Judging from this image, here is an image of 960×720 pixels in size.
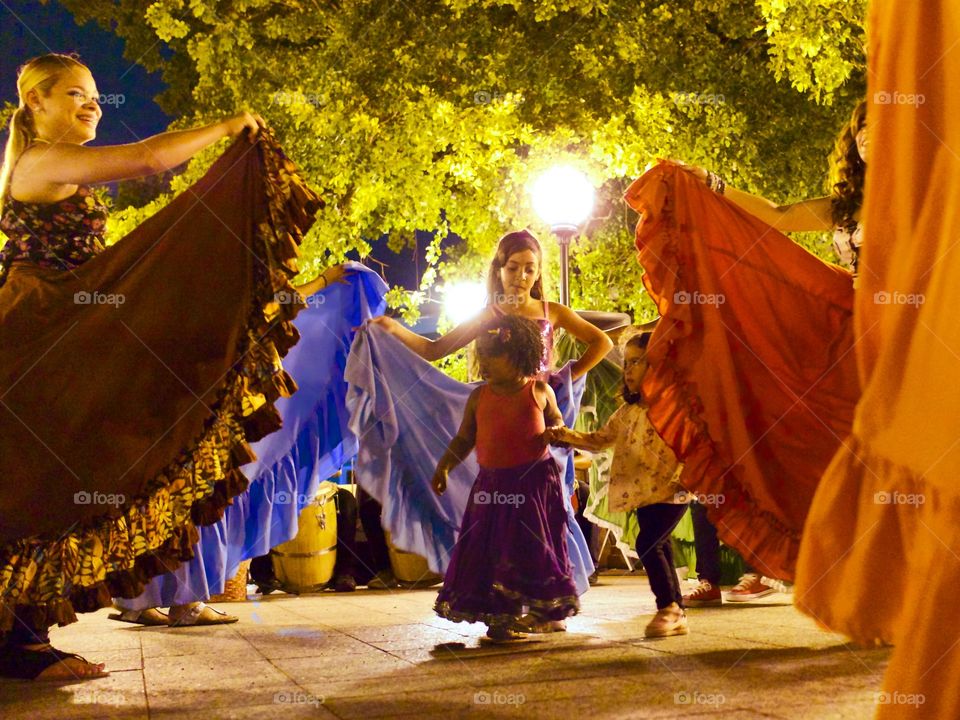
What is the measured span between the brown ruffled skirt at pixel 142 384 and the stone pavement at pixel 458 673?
1.56 feet

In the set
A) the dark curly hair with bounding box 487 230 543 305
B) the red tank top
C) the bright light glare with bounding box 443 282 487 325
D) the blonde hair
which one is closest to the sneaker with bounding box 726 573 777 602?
the red tank top

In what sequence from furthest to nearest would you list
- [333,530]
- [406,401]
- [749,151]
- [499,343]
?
[749,151], [333,530], [406,401], [499,343]

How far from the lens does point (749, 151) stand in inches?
465

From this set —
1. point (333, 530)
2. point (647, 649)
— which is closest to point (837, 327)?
point (647, 649)

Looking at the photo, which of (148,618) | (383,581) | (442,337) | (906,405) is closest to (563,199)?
(383,581)

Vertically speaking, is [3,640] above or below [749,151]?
below

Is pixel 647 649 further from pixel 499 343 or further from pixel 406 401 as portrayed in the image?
pixel 406 401

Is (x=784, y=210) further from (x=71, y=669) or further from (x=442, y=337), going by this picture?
(x=71, y=669)

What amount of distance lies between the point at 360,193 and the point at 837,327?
886 cm

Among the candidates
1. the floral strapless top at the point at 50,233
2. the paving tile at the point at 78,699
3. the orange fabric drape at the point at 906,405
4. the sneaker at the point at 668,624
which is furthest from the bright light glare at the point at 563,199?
the orange fabric drape at the point at 906,405

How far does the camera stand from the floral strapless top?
409 cm

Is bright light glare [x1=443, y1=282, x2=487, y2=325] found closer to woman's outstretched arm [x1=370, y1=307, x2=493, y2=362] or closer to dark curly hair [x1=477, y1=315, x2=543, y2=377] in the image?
woman's outstretched arm [x1=370, y1=307, x2=493, y2=362]

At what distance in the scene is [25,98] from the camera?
13.9 ft

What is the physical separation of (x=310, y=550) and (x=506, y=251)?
4005mm
